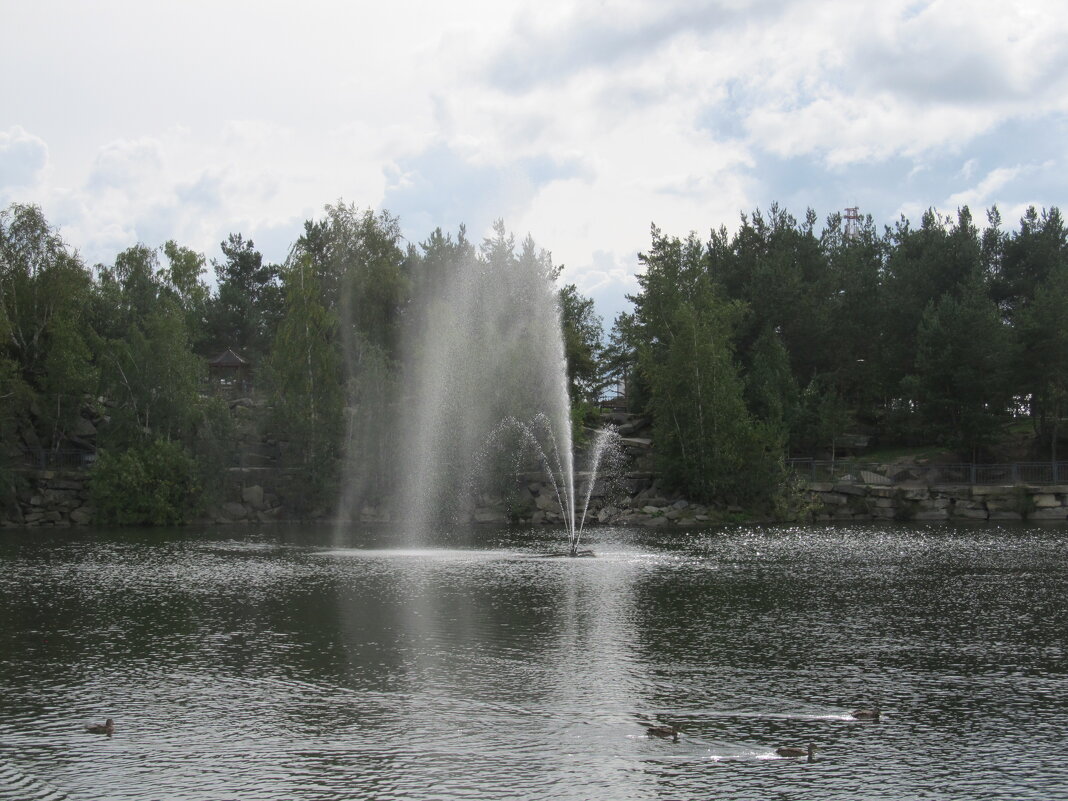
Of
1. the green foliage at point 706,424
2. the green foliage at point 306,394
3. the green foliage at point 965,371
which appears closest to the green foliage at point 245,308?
the green foliage at point 306,394

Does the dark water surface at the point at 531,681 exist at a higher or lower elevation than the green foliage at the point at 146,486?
lower

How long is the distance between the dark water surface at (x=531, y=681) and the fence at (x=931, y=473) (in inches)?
1166

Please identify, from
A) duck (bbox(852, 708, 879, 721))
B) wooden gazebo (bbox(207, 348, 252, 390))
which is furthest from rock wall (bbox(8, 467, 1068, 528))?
duck (bbox(852, 708, 879, 721))

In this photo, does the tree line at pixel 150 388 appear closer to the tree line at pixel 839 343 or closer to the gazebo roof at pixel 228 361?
the gazebo roof at pixel 228 361

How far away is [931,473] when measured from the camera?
217 ft

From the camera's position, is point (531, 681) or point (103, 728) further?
point (531, 681)

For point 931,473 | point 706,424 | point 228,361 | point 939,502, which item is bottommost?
point 939,502

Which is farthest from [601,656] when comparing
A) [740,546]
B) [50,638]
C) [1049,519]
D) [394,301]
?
[394,301]

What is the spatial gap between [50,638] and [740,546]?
30.3 m

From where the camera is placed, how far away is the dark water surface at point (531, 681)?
13867mm

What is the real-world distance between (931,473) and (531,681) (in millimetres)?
53604

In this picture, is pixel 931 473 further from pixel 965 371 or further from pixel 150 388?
pixel 150 388

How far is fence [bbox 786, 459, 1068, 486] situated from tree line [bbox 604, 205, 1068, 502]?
292 centimetres

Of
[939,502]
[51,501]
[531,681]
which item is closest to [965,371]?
[939,502]
